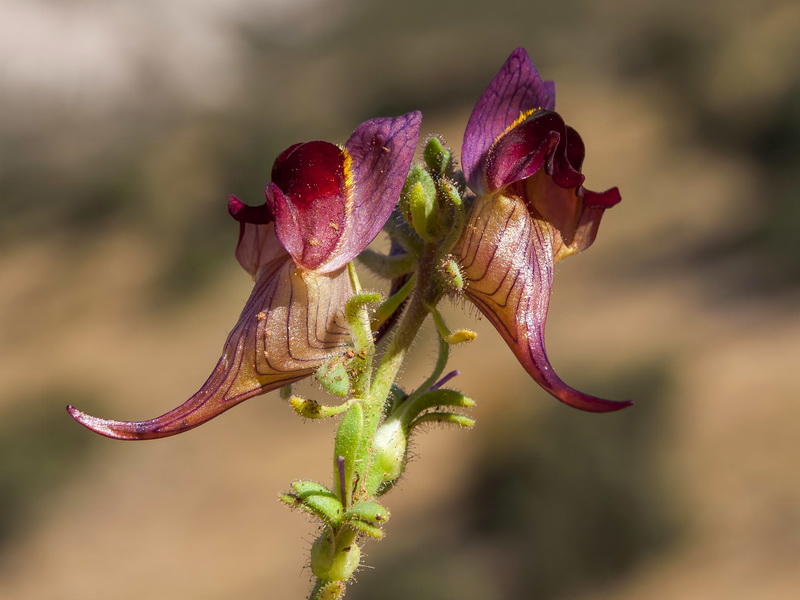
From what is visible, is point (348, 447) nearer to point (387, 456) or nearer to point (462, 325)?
point (387, 456)

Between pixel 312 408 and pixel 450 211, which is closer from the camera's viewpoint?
pixel 312 408

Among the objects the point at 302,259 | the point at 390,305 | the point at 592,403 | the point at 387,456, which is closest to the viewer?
the point at 592,403

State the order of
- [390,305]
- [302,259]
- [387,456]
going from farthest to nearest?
[390,305] → [387,456] → [302,259]

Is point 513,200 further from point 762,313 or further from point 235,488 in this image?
point 235,488

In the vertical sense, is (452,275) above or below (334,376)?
above

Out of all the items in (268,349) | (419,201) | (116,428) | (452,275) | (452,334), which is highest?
(419,201)

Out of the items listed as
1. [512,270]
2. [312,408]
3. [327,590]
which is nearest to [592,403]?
[512,270]

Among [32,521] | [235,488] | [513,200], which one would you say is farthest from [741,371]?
[32,521]
